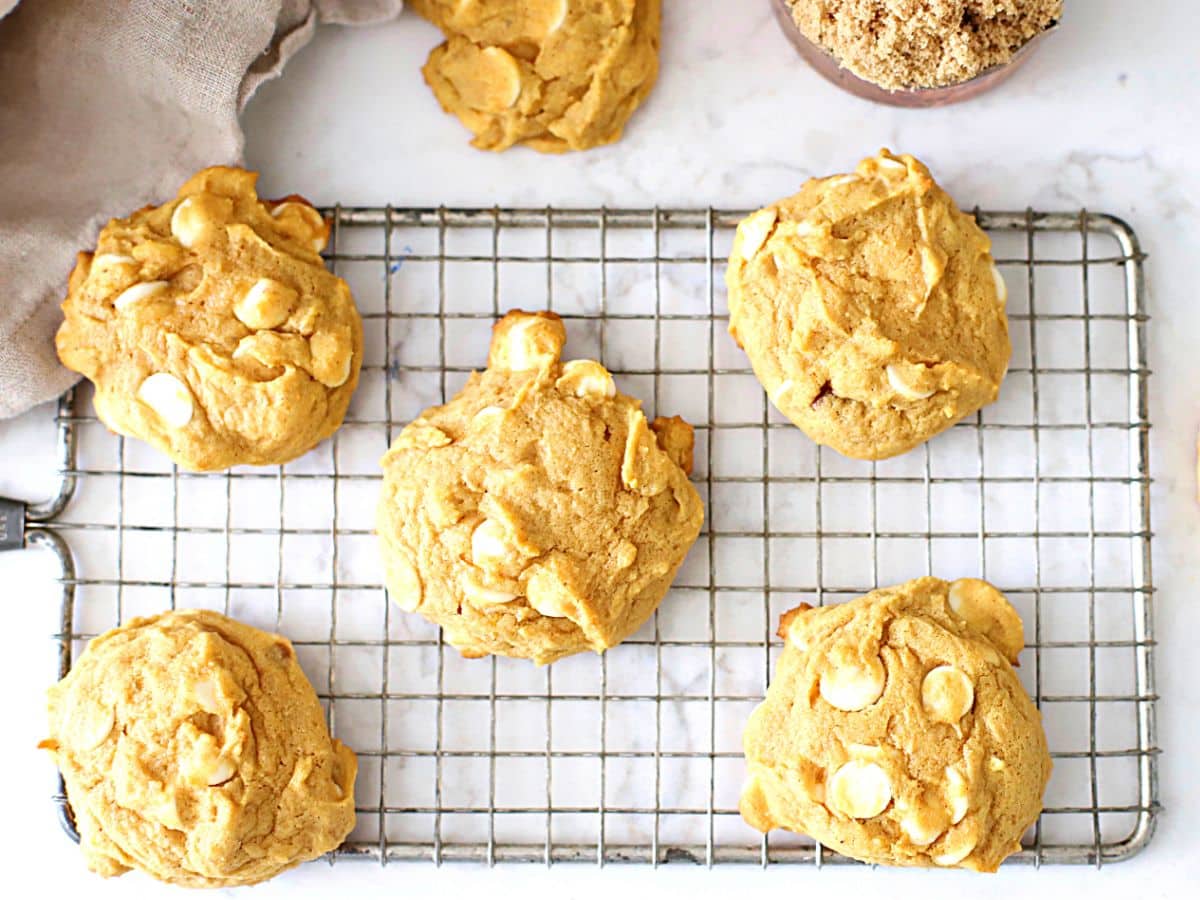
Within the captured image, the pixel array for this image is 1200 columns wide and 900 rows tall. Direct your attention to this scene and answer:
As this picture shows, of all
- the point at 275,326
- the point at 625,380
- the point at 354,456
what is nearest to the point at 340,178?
the point at 275,326

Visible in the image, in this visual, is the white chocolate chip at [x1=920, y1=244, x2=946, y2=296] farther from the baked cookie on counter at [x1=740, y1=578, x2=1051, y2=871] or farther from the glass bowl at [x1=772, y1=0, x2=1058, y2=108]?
the baked cookie on counter at [x1=740, y1=578, x2=1051, y2=871]

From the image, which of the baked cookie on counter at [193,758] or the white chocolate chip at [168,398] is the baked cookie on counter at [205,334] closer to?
the white chocolate chip at [168,398]

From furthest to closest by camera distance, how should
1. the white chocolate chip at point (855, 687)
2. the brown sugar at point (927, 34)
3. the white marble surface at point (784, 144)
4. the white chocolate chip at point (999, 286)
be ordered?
the white marble surface at point (784, 144)
the white chocolate chip at point (999, 286)
the white chocolate chip at point (855, 687)
the brown sugar at point (927, 34)

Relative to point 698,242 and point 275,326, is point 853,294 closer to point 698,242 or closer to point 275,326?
point 698,242

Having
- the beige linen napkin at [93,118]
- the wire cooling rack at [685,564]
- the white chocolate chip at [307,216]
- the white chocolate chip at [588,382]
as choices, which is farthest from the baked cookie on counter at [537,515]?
the beige linen napkin at [93,118]

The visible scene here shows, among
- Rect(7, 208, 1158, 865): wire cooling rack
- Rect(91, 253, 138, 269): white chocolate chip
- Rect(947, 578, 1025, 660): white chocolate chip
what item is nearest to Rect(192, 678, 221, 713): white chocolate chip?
Rect(7, 208, 1158, 865): wire cooling rack

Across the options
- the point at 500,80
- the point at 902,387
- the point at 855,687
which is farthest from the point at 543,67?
the point at 855,687
